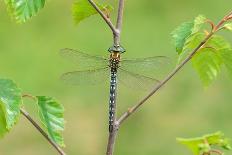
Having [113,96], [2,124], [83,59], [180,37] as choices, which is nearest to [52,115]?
[2,124]

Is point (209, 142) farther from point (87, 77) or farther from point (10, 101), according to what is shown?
point (87, 77)

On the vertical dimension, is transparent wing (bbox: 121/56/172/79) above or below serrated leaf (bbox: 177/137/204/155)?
above

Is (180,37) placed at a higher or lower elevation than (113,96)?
higher

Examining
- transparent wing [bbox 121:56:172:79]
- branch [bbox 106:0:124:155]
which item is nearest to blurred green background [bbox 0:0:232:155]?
transparent wing [bbox 121:56:172:79]

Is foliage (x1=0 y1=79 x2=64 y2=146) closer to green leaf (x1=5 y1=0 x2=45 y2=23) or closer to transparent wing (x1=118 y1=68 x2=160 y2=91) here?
green leaf (x1=5 y1=0 x2=45 y2=23)

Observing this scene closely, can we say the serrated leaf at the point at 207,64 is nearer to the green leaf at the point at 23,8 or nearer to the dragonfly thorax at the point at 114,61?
the dragonfly thorax at the point at 114,61

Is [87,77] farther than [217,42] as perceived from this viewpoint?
Yes
